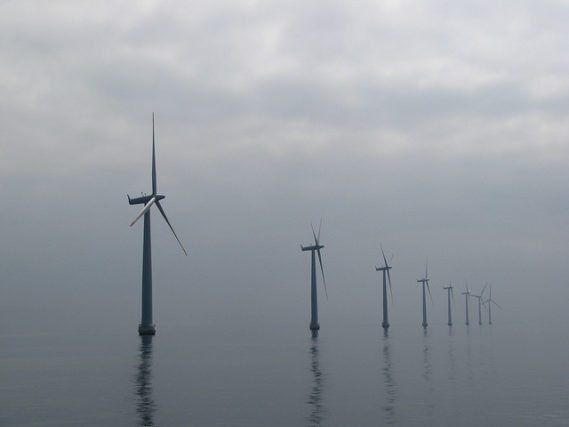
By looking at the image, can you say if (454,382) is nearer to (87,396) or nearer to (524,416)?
(524,416)

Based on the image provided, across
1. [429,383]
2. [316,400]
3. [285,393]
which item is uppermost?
[316,400]

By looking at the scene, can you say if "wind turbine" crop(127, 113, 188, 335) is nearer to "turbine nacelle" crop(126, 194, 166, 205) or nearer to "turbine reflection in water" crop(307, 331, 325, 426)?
"turbine nacelle" crop(126, 194, 166, 205)

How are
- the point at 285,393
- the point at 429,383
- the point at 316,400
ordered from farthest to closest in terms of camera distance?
the point at 429,383 → the point at 285,393 → the point at 316,400

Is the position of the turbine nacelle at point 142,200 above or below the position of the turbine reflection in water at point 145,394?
above

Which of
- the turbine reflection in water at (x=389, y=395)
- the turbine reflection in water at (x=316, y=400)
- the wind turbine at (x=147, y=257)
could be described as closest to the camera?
the turbine reflection in water at (x=316, y=400)

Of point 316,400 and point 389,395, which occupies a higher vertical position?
point 316,400

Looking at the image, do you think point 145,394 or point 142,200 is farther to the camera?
point 142,200

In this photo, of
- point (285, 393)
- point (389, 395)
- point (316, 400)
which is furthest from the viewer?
point (285, 393)

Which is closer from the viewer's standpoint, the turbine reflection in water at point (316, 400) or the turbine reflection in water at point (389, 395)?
the turbine reflection in water at point (316, 400)

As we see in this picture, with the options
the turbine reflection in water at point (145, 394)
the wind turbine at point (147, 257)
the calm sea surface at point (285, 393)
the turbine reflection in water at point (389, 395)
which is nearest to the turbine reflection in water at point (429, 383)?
the calm sea surface at point (285, 393)

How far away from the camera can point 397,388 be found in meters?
74.1

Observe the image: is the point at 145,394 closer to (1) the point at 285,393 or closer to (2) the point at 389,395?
(1) the point at 285,393

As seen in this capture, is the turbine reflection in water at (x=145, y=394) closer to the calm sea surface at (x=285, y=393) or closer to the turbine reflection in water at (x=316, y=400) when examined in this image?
the calm sea surface at (x=285, y=393)

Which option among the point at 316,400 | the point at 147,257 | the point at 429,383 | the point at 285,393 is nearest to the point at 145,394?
the point at 285,393
